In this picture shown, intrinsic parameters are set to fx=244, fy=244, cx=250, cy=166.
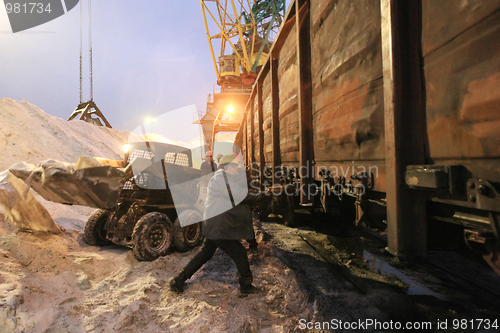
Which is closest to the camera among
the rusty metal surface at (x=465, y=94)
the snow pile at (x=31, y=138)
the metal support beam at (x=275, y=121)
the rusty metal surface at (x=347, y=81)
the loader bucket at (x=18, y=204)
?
the rusty metal surface at (x=465, y=94)

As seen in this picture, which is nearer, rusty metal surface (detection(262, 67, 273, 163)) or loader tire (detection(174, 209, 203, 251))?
loader tire (detection(174, 209, 203, 251))

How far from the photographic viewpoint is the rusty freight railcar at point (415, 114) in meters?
1.11

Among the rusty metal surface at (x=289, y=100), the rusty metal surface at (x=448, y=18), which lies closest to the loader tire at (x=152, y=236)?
the rusty metal surface at (x=289, y=100)

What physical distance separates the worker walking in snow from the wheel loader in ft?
4.62

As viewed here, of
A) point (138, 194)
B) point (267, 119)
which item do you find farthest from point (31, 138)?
point (267, 119)

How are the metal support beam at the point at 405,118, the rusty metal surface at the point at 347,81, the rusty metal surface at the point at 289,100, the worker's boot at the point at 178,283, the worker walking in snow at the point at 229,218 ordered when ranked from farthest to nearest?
the rusty metal surface at the point at 289,100, the worker's boot at the point at 178,283, the worker walking in snow at the point at 229,218, the rusty metal surface at the point at 347,81, the metal support beam at the point at 405,118

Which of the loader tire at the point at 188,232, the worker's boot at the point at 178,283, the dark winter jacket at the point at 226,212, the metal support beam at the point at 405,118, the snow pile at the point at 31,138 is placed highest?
the snow pile at the point at 31,138

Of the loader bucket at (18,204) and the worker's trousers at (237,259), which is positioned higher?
the loader bucket at (18,204)

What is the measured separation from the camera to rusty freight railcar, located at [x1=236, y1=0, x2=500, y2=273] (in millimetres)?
1112

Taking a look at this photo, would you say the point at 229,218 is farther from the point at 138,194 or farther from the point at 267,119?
the point at 267,119

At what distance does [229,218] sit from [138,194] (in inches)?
91.0

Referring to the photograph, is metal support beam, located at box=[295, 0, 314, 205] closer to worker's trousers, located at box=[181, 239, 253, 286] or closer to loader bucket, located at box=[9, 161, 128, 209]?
worker's trousers, located at box=[181, 239, 253, 286]

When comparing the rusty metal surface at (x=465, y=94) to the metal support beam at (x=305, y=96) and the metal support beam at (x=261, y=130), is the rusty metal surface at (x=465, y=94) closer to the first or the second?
the metal support beam at (x=305, y=96)

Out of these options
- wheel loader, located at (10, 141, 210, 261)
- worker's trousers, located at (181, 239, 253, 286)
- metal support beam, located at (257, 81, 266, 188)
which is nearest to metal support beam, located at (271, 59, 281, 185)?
metal support beam, located at (257, 81, 266, 188)
